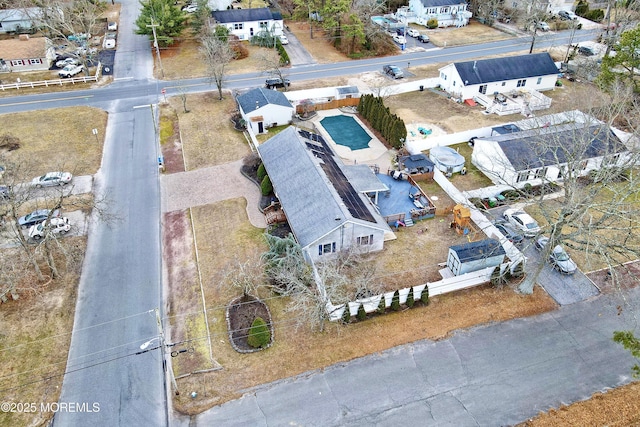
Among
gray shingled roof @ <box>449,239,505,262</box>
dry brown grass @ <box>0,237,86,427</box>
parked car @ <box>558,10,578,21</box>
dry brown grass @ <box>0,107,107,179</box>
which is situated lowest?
dry brown grass @ <box>0,237,86,427</box>

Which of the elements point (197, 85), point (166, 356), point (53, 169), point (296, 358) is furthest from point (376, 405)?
point (197, 85)

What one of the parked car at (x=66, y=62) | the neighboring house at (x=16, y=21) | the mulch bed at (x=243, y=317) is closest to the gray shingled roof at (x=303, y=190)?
the mulch bed at (x=243, y=317)

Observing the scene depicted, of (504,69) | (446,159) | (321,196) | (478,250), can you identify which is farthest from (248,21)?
(478,250)

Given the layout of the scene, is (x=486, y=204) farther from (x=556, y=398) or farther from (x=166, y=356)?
(x=166, y=356)

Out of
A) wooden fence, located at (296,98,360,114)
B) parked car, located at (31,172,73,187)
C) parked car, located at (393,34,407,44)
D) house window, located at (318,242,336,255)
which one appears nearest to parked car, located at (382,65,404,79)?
parked car, located at (393,34,407,44)

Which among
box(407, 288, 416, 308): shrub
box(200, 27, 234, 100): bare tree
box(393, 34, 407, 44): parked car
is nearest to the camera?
box(407, 288, 416, 308): shrub

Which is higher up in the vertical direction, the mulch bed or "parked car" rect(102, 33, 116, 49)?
"parked car" rect(102, 33, 116, 49)

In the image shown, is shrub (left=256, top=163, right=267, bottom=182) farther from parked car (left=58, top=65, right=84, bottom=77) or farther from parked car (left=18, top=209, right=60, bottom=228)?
parked car (left=58, top=65, right=84, bottom=77)
